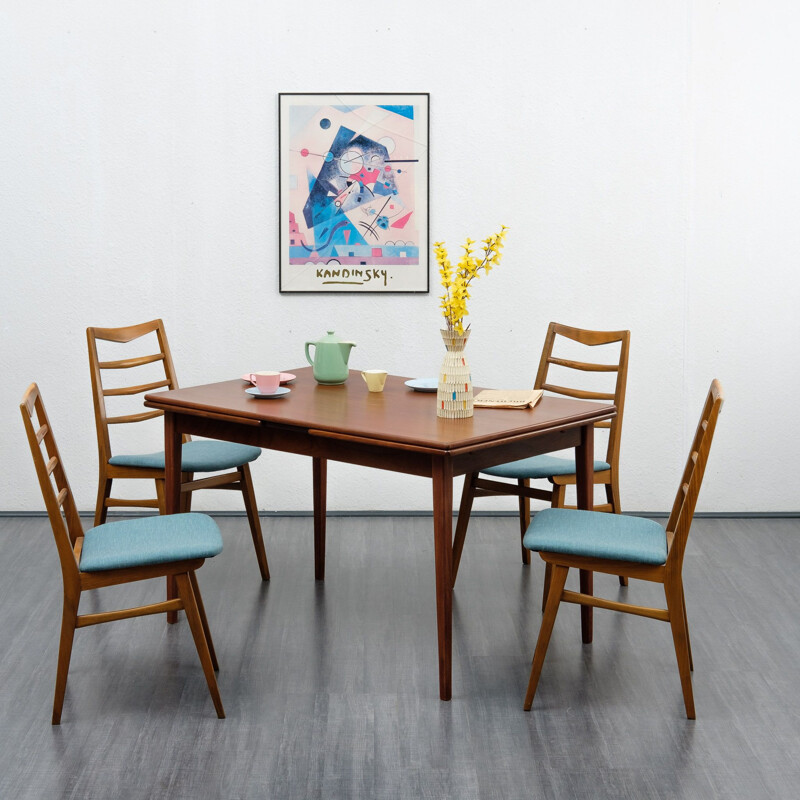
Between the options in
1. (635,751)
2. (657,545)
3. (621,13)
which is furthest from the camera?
(621,13)

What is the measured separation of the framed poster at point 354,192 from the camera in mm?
4164

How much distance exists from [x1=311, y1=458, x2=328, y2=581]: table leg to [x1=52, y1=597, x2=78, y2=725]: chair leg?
1.15 m

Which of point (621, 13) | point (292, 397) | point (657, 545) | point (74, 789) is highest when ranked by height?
point (621, 13)

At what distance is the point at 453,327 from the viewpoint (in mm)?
2664

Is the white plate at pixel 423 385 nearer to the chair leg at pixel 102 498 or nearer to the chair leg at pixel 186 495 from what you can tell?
the chair leg at pixel 186 495

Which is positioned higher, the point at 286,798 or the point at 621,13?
the point at 621,13

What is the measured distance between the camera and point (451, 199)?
4230 millimetres

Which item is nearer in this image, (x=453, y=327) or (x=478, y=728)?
(x=478, y=728)

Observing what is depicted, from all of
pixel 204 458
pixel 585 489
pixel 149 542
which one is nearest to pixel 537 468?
pixel 585 489

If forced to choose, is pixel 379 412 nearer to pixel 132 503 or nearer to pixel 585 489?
pixel 585 489

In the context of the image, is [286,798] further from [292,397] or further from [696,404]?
[696,404]

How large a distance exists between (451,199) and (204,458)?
5.39 ft

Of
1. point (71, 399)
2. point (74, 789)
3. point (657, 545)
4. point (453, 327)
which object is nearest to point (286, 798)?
point (74, 789)

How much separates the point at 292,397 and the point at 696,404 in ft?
6.91
